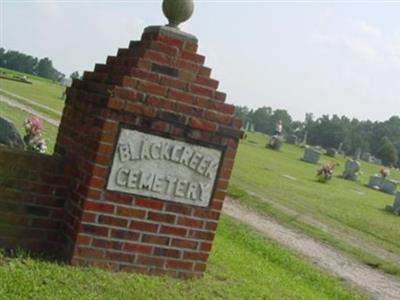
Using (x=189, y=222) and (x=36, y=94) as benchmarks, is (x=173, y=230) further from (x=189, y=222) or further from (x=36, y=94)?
(x=36, y=94)

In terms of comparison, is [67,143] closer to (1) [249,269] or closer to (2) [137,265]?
(2) [137,265]

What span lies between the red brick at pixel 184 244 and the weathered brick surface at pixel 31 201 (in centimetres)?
100

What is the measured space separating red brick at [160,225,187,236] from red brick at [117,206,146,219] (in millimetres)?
230

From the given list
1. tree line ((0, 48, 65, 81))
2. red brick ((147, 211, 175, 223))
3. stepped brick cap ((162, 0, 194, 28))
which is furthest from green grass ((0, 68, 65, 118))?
tree line ((0, 48, 65, 81))

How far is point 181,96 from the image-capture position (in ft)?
17.2

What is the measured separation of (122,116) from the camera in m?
5.01

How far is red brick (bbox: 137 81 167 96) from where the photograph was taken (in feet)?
16.6

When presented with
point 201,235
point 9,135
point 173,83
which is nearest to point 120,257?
point 201,235

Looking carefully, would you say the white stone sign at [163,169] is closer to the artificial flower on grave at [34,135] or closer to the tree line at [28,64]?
the artificial flower on grave at [34,135]

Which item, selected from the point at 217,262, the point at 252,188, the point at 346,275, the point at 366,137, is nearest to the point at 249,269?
the point at 217,262

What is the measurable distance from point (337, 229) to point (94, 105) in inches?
418

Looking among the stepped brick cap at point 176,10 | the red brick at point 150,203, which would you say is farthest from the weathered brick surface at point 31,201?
the stepped brick cap at point 176,10

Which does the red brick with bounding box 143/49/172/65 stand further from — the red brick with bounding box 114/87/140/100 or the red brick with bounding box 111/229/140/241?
the red brick with bounding box 111/229/140/241

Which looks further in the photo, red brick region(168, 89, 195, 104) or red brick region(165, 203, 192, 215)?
red brick region(165, 203, 192, 215)
